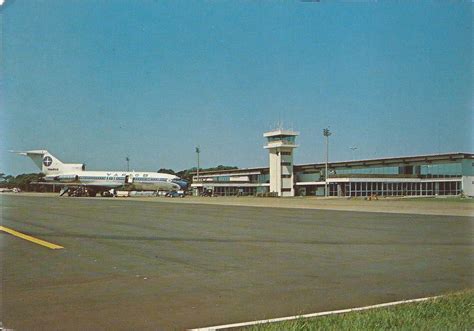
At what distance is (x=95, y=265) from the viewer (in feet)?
33.3

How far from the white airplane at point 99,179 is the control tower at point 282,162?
76.9 feet

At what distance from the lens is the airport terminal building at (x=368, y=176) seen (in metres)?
85.2

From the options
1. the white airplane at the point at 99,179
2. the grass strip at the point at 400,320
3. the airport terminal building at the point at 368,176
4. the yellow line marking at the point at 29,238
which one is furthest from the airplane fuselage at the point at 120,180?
the grass strip at the point at 400,320

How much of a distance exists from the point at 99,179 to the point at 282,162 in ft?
123

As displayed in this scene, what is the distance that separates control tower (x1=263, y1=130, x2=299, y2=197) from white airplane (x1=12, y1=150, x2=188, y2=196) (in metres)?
23.5

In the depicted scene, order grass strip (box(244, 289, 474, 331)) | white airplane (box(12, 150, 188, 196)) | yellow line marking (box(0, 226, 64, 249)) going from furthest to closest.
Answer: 1. white airplane (box(12, 150, 188, 196))
2. yellow line marking (box(0, 226, 64, 249))
3. grass strip (box(244, 289, 474, 331))

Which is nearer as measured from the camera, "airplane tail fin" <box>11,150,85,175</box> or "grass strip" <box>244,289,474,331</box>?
"grass strip" <box>244,289,474,331</box>

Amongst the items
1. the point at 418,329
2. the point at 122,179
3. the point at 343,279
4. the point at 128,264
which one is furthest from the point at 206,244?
the point at 122,179

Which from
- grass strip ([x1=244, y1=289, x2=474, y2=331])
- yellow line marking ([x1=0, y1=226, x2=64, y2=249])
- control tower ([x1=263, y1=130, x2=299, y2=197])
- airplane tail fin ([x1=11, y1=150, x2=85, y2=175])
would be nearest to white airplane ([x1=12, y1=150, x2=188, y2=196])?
airplane tail fin ([x1=11, y1=150, x2=85, y2=175])

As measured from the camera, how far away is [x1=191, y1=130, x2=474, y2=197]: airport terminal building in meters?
85.2

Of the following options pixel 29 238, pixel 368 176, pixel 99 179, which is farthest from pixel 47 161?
pixel 29 238

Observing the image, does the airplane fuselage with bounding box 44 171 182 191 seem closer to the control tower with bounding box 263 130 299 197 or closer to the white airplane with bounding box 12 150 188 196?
the white airplane with bounding box 12 150 188 196

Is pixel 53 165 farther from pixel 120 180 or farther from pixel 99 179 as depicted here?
pixel 120 180

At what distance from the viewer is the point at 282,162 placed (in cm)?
10262
